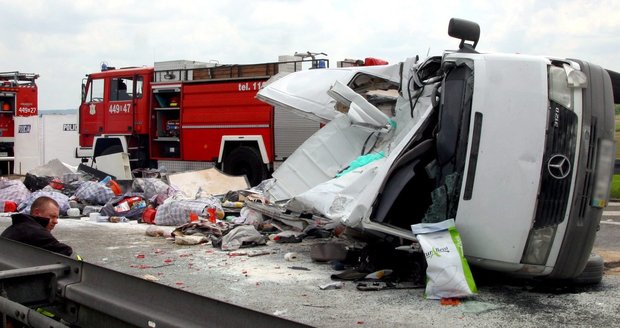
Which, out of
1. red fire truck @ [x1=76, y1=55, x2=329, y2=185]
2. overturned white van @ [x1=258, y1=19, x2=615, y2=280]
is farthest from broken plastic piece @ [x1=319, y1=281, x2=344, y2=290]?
red fire truck @ [x1=76, y1=55, x2=329, y2=185]

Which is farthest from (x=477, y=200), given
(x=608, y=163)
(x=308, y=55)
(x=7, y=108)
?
(x=7, y=108)

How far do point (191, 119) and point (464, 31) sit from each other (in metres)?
9.67

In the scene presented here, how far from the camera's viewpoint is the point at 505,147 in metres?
5.88

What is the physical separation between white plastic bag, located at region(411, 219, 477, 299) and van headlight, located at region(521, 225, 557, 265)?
48 cm

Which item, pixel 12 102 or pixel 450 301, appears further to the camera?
pixel 12 102

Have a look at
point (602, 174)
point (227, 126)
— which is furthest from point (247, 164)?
point (602, 174)

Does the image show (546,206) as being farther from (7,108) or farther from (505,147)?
(7,108)

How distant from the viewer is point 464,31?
22.6 feet

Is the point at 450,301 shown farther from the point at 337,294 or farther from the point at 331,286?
the point at 331,286

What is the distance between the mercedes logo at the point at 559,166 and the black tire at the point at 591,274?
3.58 feet

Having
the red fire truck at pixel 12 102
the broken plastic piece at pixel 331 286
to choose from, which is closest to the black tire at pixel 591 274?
the broken plastic piece at pixel 331 286

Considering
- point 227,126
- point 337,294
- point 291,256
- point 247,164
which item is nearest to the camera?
point 337,294

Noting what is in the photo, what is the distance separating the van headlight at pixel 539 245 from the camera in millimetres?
5785

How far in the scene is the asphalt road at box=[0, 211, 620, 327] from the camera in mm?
5414
